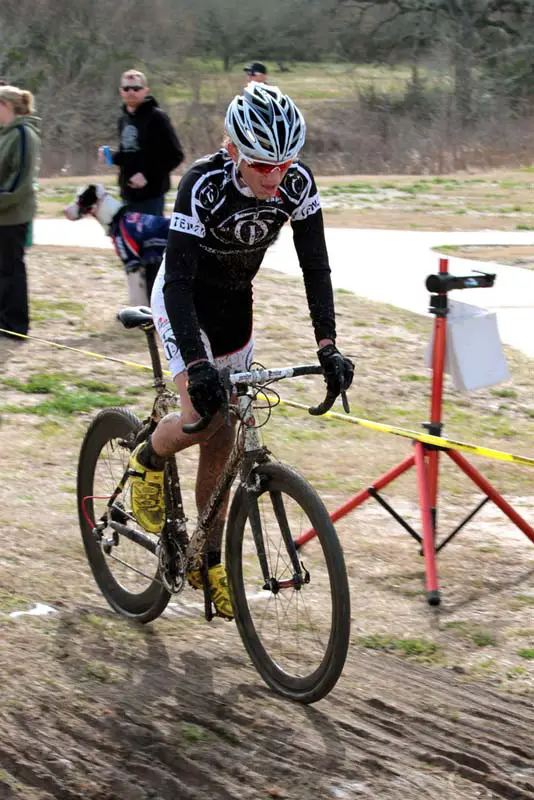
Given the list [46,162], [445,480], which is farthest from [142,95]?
[46,162]

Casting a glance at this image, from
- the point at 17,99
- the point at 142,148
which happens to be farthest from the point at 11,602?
the point at 142,148

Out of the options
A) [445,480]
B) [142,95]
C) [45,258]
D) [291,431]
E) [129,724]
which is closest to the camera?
[129,724]

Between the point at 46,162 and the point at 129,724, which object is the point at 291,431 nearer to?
the point at 129,724

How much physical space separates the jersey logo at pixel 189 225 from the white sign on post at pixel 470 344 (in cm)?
176

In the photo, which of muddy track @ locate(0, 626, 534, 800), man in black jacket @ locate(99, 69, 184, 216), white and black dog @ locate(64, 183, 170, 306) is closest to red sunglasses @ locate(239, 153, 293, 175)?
muddy track @ locate(0, 626, 534, 800)

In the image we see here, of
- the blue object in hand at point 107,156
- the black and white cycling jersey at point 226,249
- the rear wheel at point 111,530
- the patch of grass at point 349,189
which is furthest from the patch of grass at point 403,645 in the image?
the patch of grass at point 349,189

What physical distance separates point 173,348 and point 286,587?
923mm

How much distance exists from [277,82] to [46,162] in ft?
63.5

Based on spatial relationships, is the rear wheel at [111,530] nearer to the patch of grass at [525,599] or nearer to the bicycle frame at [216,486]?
the bicycle frame at [216,486]

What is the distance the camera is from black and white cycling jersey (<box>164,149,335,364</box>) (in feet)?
13.8

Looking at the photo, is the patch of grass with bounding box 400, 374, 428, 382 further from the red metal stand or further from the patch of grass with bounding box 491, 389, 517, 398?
the red metal stand

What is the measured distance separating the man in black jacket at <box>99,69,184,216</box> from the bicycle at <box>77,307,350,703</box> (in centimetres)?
530

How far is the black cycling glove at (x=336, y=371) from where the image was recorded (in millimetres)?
4180

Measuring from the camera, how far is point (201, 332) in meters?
4.46
